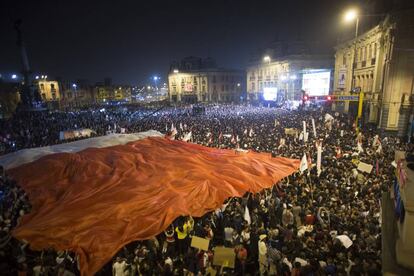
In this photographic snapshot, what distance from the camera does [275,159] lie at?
15.8 metres

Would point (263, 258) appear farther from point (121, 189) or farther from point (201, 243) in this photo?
point (121, 189)

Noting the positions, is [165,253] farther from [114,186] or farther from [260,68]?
[260,68]

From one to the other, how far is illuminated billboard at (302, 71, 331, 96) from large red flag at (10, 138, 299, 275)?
2608cm

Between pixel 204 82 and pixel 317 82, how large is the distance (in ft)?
151

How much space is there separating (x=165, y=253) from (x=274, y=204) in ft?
14.6

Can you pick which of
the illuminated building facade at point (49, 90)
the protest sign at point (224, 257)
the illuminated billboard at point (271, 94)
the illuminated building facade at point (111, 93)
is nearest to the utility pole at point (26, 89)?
the illuminated building facade at point (49, 90)

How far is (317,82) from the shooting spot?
128 ft

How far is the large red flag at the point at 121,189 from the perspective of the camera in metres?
9.15

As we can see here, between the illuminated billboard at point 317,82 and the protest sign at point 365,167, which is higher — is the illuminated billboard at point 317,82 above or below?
above

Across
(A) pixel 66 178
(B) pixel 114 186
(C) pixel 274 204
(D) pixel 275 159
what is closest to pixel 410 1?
(D) pixel 275 159

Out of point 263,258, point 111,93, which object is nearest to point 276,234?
point 263,258

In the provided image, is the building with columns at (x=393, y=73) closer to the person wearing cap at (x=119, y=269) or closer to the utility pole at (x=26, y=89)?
the person wearing cap at (x=119, y=269)

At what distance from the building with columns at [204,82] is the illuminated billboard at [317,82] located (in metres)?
40.6

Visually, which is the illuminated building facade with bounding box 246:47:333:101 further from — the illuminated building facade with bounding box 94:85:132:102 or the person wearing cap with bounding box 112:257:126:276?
the illuminated building facade with bounding box 94:85:132:102
